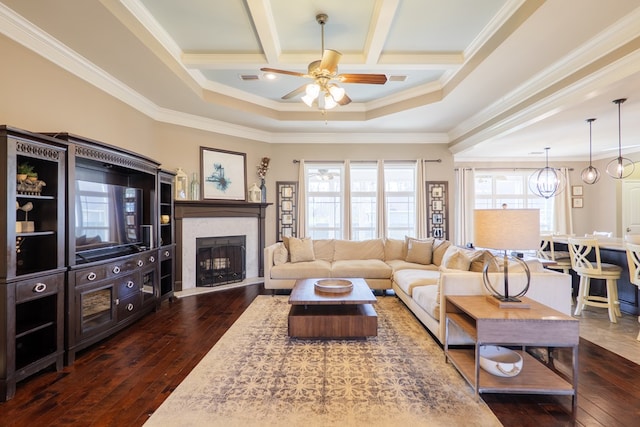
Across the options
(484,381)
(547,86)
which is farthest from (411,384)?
(547,86)

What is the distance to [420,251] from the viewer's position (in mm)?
5191

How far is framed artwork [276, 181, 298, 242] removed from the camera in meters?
6.32

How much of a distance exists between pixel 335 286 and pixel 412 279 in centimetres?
114

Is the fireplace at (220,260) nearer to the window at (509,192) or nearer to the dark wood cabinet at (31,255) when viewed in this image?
the dark wood cabinet at (31,255)

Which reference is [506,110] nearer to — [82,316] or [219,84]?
[219,84]

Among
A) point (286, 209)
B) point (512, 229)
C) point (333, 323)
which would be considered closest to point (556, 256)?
point (512, 229)

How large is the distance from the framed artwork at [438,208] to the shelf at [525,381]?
4.14 meters

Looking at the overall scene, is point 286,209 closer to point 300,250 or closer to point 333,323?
point 300,250

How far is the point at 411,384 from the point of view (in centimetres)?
234

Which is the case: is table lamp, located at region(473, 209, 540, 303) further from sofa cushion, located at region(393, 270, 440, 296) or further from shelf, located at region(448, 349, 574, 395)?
sofa cushion, located at region(393, 270, 440, 296)

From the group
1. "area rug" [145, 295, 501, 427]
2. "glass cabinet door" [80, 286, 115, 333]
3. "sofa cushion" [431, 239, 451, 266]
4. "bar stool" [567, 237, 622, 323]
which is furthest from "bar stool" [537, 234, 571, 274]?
"glass cabinet door" [80, 286, 115, 333]

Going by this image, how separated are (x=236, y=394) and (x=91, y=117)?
350cm

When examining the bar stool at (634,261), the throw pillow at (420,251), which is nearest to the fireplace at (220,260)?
the throw pillow at (420,251)

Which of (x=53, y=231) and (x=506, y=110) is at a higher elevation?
(x=506, y=110)
